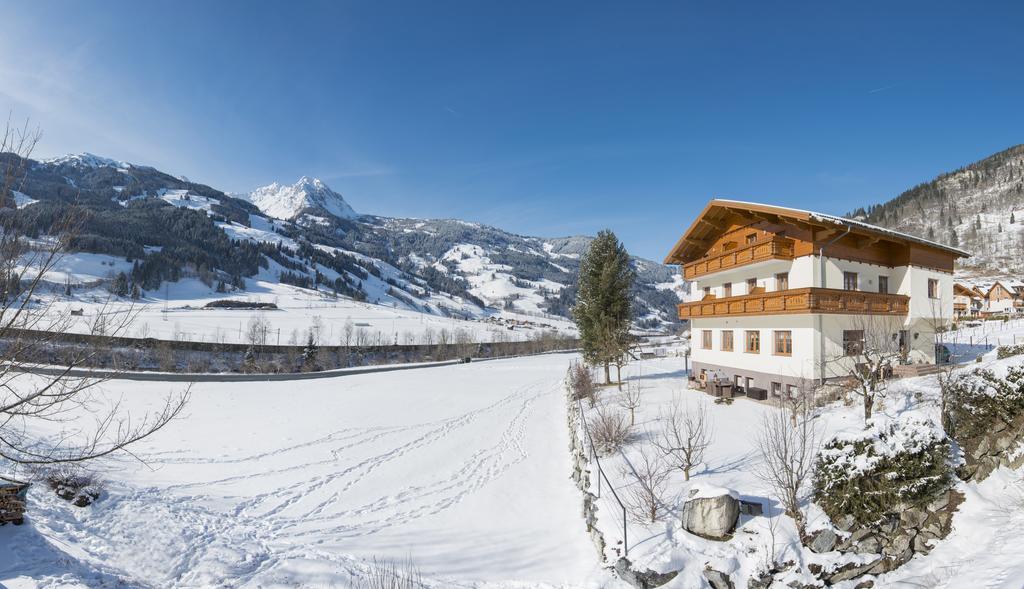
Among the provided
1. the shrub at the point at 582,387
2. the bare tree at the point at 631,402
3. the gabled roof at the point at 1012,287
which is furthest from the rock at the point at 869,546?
the gabled roof at the point at 1012,287

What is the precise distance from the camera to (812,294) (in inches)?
795

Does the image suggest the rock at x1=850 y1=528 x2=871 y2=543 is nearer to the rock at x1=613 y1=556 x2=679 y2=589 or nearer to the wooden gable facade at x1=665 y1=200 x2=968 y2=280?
the rock at x1=613 y1=556 x2=679 y2=589

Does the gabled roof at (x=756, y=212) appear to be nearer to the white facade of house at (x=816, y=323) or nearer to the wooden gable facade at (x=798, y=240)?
the wooden gable facade at (x=798, y=240)

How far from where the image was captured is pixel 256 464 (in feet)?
65.2

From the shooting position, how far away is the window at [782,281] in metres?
23.6

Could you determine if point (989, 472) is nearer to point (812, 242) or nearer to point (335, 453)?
point (812, 242)

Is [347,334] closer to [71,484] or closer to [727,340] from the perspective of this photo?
[71,484]

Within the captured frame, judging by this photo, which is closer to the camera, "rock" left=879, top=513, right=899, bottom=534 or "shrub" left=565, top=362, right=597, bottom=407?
"rock" left=879, top=513, right=899, bottom=534

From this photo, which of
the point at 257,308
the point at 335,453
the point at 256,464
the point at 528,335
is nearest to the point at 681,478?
the point at 335,453

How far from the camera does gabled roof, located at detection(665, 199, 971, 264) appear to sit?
2070 centimetres

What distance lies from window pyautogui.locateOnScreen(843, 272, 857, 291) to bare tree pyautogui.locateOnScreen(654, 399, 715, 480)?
10.2 m

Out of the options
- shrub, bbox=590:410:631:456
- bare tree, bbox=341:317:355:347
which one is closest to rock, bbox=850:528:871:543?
shrub, bbox=590:410:631:456

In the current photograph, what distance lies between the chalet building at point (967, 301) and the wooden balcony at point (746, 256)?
56.8 m

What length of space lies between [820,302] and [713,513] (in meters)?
15.2
